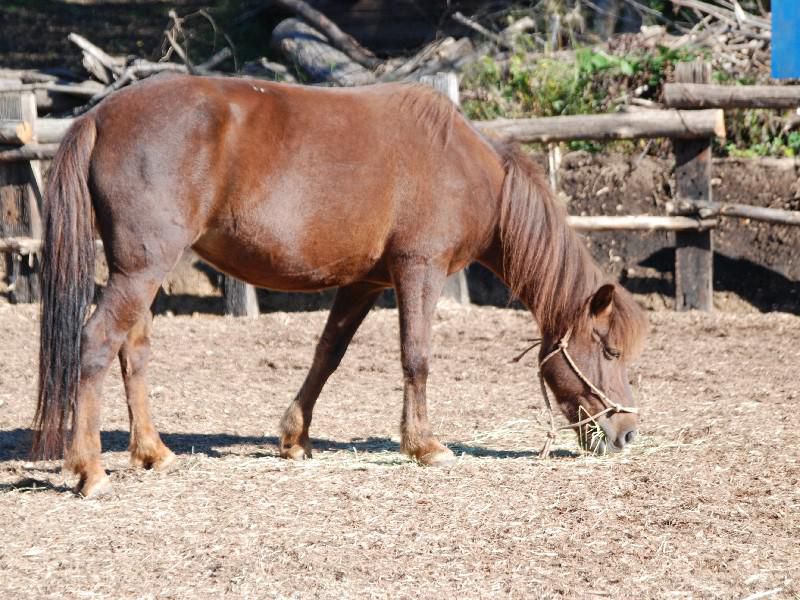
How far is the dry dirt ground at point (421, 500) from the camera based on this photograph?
3.53 m

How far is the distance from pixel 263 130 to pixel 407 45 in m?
9.11

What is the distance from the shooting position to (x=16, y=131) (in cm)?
906

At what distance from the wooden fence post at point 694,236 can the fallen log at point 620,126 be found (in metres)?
0.18

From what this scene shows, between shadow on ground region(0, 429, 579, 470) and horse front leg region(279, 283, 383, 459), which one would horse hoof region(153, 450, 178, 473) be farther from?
horse front leg region(279, 283, 383, 459)

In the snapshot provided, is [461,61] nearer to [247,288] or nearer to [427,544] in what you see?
[247,288]

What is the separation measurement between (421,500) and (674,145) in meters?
5.62

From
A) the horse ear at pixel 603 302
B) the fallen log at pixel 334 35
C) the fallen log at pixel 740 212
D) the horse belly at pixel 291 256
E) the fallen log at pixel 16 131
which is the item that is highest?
the fallen log at pixel 334 35

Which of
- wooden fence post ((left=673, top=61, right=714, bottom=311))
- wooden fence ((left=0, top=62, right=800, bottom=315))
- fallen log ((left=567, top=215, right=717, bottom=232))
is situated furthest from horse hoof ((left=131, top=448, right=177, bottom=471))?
wooden fence post ((left=673, top=61, right=714, bottom=311))

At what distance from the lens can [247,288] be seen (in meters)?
9.06

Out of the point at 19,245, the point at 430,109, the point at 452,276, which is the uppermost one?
the point at 430,109

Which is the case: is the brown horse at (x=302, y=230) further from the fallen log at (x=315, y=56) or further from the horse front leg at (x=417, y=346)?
the fallen log at (x=315, y=56)

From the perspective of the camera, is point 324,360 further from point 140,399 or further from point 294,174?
point 294,174

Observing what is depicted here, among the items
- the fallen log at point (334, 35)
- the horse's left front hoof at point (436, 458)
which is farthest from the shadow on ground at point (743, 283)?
the fallen log at point (334, 35)

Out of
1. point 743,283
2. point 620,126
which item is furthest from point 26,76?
point 743,283
